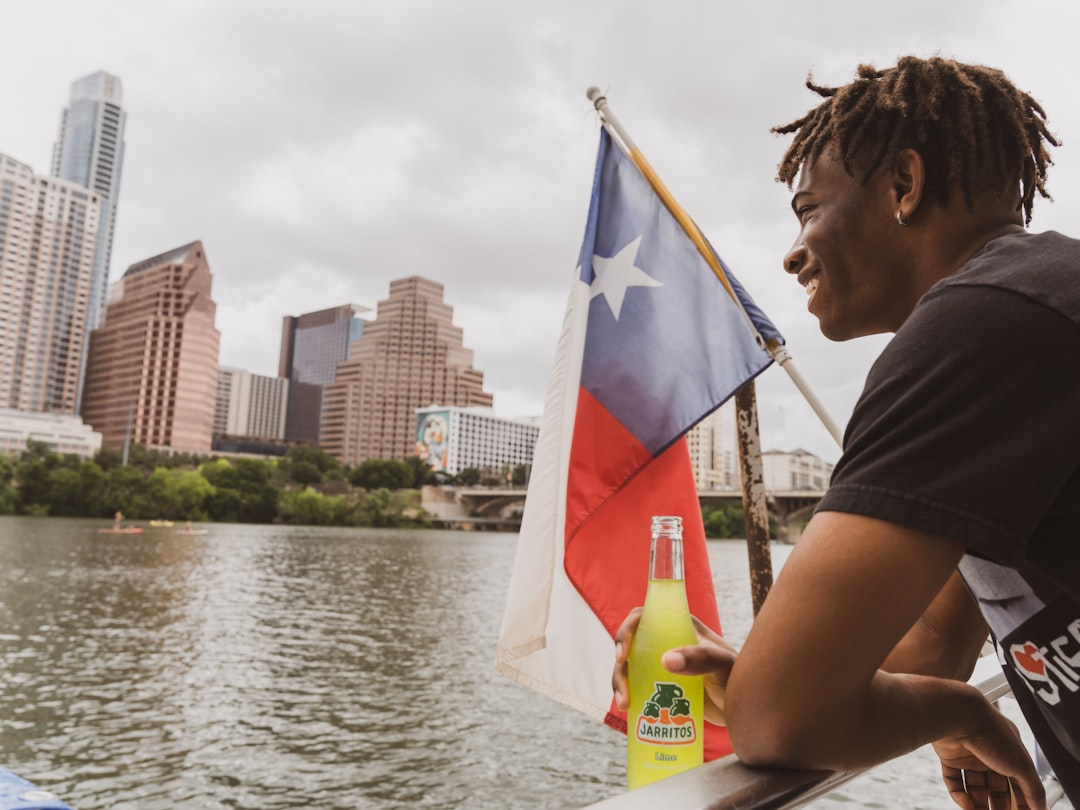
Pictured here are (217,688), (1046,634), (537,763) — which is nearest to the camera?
(1046,634)

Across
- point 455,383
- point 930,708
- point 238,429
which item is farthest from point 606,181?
point 238,429

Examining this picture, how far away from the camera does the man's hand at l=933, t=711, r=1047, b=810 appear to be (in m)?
1.00

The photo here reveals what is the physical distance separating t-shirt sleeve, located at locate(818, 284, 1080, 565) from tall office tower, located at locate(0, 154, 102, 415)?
12881 centimetres

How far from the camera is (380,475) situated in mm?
→ 87188

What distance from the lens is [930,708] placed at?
2.87ft

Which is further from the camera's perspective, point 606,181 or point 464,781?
point 464,781

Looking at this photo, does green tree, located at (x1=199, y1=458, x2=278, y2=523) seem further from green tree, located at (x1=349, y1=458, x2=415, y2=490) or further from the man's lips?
the man's lips

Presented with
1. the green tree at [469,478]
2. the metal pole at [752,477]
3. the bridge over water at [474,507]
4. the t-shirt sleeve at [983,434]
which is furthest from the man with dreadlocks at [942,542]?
the green tree at [469,478]

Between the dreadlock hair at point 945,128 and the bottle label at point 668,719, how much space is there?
78 cm

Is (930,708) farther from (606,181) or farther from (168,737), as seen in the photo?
(168,737)

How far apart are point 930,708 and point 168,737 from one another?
1142 cm

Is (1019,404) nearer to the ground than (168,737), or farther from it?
farther from it

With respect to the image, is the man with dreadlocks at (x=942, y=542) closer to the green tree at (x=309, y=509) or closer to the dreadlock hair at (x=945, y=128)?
the dreadlock hair at (x=945, y=128)

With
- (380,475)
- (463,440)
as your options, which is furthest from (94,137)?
(380,475)
